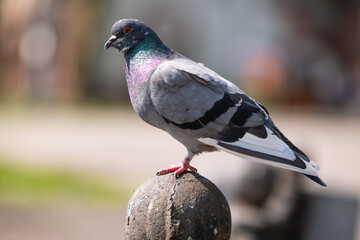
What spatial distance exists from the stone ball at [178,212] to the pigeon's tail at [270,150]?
21 cm

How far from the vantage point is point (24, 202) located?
853cm

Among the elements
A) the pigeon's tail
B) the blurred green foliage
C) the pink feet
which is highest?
the pigeon's tail

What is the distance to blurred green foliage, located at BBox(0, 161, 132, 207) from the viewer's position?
8703 millimetres

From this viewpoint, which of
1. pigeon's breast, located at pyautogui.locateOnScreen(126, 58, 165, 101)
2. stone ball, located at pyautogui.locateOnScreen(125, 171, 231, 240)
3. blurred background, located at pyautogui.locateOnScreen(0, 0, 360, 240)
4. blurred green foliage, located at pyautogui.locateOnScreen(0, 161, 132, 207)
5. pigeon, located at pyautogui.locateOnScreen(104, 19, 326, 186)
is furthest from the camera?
blurred green foliage, located at pyautogui.locateOnScreen(0, 161, 132, 207)

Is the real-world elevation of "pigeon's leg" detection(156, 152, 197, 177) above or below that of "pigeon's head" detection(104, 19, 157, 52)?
below

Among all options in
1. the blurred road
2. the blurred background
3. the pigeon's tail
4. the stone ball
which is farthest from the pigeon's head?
the blurred road

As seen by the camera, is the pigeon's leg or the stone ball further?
the pigeon's leg

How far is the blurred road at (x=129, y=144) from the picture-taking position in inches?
408

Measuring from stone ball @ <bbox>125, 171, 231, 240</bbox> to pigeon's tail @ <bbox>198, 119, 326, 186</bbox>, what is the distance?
0.21 meters

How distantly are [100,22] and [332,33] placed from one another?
9.50m

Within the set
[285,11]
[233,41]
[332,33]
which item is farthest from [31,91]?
[332,33]

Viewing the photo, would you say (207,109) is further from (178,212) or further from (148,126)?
(148,126)

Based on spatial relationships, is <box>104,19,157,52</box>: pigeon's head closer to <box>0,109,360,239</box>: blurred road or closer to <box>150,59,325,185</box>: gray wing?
<box>150,59,325,185</box>: gray wing

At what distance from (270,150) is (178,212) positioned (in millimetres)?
541
